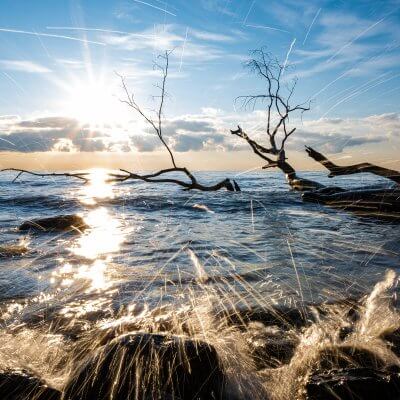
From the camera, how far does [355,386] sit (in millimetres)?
2922

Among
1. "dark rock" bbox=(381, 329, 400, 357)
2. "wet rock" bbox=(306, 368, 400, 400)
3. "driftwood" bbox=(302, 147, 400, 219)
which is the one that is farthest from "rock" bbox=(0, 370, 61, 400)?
"driftwood" bbox=(302, 147, 400, 219)

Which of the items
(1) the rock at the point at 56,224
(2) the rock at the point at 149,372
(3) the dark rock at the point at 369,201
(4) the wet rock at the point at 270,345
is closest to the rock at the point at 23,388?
(2) the rock at the point at 149,372

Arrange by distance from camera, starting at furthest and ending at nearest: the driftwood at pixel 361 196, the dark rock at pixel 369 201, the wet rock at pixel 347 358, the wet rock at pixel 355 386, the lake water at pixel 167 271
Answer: the dark rock at pixel 369 201, the driftwood at pixel 361 196, the lake water at pixel 167 271, the wet rock at pixel 347 358, the wet rock at pixel 355 386

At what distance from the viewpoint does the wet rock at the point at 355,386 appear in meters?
2.87

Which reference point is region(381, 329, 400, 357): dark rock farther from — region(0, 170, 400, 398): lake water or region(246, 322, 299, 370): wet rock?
region(0, 170, 400, 398): lake water

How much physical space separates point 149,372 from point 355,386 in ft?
5.44

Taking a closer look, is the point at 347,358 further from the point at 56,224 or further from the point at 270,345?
the point at 56,224

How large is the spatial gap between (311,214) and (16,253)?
10681 millimetres

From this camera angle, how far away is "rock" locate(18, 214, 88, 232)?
12.5 metres

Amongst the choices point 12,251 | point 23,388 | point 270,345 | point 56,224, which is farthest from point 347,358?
point 56,224

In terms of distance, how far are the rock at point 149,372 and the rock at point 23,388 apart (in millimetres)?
141

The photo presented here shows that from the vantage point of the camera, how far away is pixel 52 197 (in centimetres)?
2428

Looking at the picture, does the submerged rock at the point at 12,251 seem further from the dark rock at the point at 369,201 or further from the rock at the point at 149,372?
the dark rock at the point at 369,201

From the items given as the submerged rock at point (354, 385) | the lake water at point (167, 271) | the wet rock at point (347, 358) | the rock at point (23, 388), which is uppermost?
the submerged rock at point (354, 385)
